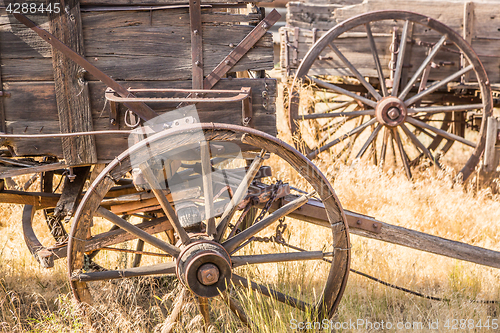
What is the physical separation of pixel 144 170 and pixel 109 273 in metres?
0.55

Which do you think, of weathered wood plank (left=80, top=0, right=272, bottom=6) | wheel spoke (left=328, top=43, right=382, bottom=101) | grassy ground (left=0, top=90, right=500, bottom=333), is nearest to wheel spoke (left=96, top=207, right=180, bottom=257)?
grassy ground (left=0, top=90, right=500, bottom=333)

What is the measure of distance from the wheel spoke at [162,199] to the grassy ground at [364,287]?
0.37 meters

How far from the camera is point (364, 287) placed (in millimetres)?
2951

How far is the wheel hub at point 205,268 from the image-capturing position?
6.67ft

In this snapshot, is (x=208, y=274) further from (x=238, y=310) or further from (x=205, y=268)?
(x=238, y=310)

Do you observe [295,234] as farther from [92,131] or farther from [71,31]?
[71,31]

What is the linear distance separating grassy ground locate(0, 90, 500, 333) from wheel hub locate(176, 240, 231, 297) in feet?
0.49

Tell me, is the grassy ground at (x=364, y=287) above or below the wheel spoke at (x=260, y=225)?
below

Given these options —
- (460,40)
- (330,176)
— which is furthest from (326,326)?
(460,40)

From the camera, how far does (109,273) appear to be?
210 cm

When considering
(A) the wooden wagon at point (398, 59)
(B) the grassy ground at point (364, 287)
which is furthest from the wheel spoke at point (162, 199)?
(A) the wooden wagon at point (398, 59)

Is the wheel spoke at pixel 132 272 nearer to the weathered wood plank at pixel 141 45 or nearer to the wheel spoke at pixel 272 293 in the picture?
the wheel spoke at pixel 272 293

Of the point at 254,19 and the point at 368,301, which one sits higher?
the point at 254,19

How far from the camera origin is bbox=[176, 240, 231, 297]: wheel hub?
2033mm
